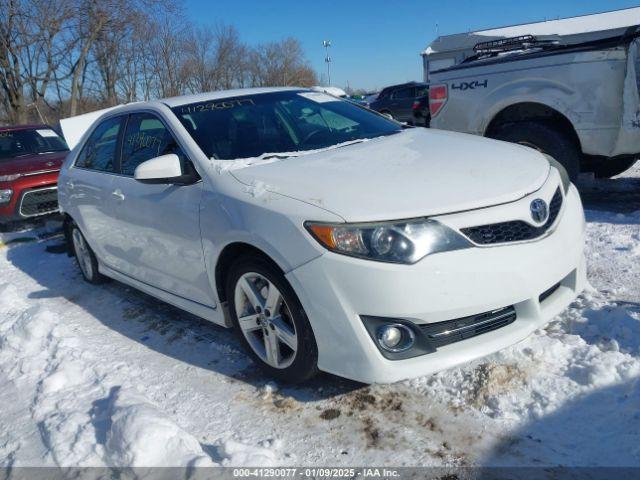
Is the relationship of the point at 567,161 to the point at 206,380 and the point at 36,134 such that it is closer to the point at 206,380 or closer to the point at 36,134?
the point at 206,380

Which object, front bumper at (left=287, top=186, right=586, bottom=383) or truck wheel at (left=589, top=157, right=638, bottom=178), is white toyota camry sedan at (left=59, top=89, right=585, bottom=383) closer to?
front bumper at (left=287, top=186, right=586, bottom=383)

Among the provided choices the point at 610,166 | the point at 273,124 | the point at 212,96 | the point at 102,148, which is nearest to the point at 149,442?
the point at 273,124

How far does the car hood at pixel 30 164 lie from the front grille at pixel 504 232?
7028 mm

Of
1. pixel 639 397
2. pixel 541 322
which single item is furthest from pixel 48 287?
pixel 639 397

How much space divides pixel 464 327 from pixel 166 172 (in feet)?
5.94

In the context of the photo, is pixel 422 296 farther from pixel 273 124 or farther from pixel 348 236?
pixel 273 124

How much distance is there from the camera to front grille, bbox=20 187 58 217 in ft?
24.1

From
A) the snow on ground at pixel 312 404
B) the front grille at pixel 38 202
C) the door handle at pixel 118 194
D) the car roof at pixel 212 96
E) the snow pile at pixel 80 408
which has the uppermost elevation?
the car roof at pixel 212 96

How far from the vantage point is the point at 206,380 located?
10.2 feet

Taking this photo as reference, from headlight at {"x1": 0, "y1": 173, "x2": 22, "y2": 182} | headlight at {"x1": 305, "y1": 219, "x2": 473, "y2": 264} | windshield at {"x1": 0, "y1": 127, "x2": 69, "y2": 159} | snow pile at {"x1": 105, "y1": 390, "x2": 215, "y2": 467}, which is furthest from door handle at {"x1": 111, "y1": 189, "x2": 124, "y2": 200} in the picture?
windshield at {"x1": 0, "y1": 127, "x2": 69, "y2": 159}

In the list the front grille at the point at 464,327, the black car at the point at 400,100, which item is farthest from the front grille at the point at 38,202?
the black car at the point at 400,100

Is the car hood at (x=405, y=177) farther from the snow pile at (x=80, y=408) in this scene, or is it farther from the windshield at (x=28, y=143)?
the windshield at (x=28, y=143)

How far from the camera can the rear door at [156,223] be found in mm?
3125

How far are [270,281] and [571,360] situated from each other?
157 cm
